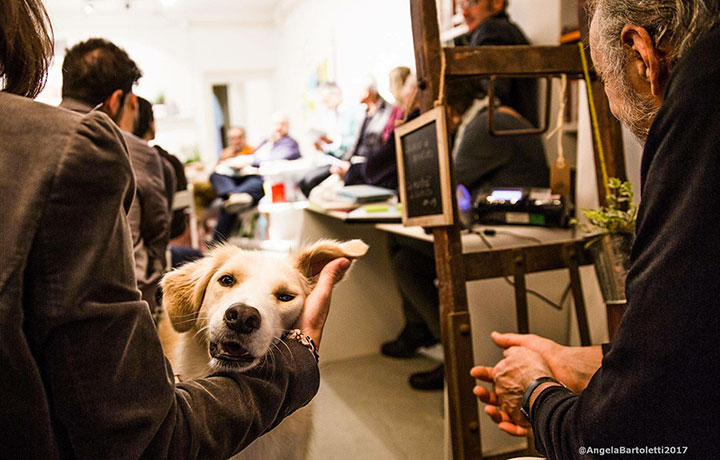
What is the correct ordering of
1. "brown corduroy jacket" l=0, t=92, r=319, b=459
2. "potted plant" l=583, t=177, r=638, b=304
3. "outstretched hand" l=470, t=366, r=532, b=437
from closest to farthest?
"brown corduroy jacket" l=0, t=92, r=319, b=459
"outstretched hand" l=470, t=366, r=532, b=437
"potted plant" l=583, t=177, r=638, b=304

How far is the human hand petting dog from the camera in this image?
3.23 feet

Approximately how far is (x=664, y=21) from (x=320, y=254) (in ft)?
2.15

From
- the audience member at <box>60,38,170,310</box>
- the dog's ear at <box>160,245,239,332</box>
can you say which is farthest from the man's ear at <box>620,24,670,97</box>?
the audience member at <box>60,38,170,310</box>

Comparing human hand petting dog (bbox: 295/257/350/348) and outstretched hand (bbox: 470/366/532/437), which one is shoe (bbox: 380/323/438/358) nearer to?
outstretched hand (bbox: 470/366/532/437)

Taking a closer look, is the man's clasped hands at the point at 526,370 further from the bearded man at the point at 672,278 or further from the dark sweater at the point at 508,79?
the dark sweater at the point at 508,79

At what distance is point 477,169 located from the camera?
2490mm

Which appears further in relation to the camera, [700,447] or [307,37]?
[307,37]

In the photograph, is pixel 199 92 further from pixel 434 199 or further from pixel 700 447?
pixel 700 447

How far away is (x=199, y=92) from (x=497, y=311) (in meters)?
8.05

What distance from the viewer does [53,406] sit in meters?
0.60

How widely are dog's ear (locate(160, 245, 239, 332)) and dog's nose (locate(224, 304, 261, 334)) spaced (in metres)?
0.19

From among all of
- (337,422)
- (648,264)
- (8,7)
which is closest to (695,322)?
(648,264)

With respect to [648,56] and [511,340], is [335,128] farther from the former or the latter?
[648,56]

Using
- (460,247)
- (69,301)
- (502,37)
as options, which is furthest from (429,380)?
(69,301)
